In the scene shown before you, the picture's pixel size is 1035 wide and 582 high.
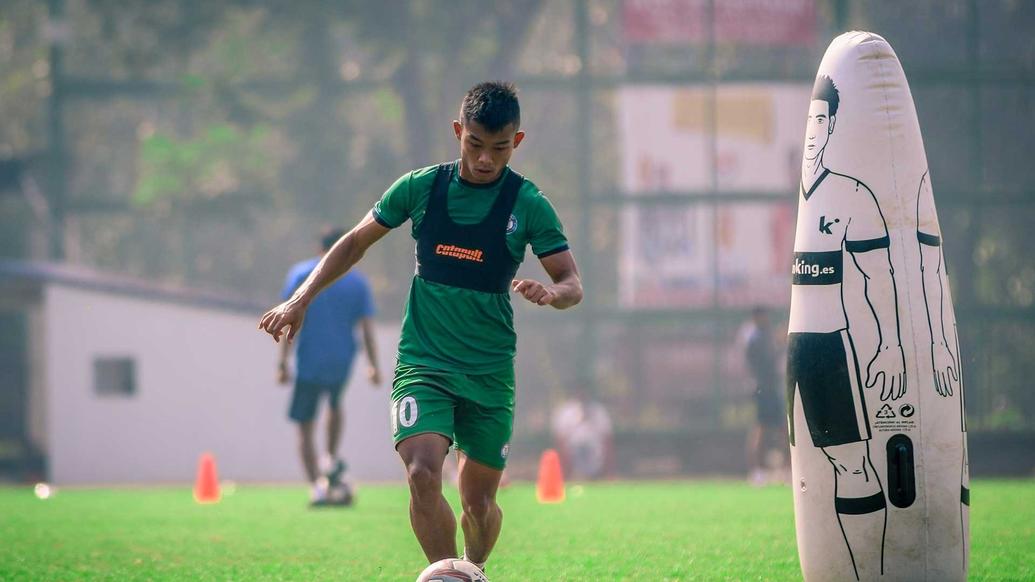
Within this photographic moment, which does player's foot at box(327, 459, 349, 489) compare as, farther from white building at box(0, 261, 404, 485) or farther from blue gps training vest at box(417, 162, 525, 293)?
white building at box(0, 261, 404, 485)

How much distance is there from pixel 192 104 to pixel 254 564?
19136 millimetres

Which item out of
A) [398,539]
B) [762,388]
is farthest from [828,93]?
[762,388]

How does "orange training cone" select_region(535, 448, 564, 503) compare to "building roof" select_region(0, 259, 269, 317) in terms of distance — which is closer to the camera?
"orange training cone" select_region(535, 448, 564, 503)

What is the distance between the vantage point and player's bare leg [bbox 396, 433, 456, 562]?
6191mm

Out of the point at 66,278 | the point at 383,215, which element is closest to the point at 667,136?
the point at 66,278

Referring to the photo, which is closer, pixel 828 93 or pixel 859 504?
pixel 859 504

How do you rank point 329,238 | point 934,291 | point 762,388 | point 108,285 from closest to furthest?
point 934,291 < point 329,238 < point 762,388 < point 108,285

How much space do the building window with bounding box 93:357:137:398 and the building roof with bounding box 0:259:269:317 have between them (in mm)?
1002

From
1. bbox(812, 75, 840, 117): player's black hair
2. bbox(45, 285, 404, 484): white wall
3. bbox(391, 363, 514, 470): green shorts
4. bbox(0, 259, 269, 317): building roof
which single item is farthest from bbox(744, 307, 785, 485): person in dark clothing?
bbox(391, 363, 514, 470): green shorts

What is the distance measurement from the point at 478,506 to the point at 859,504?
155 centimetres

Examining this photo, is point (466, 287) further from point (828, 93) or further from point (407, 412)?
point (828, 93)

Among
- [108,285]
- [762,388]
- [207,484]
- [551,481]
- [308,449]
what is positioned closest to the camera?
[308,449]

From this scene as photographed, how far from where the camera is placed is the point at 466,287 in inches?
256

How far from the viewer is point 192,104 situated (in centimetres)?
2667
